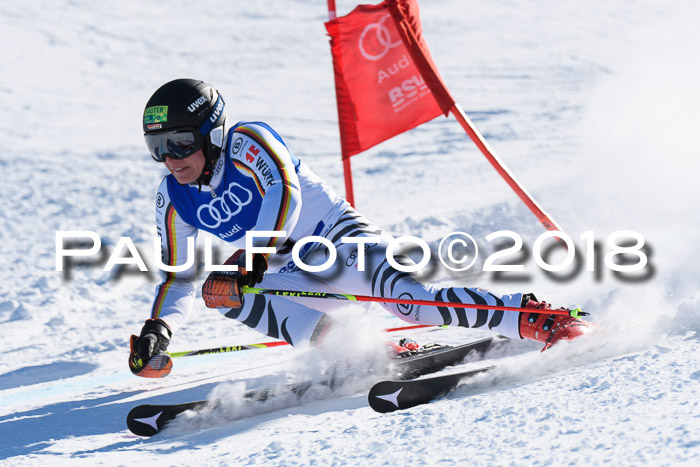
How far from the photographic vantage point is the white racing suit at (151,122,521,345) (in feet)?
10.9

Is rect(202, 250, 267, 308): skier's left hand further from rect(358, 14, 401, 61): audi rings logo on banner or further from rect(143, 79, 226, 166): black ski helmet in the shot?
rect(358, 14, 401, 61): audi rings logo on banner

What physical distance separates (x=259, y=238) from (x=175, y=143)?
0.54 m

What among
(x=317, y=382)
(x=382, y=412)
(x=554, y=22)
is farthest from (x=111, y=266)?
(x=554, y=22)

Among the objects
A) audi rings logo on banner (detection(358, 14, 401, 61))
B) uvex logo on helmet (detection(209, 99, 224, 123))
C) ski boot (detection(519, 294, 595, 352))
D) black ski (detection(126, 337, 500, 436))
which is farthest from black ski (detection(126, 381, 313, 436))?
audi rings logo on banner (detection(358, 14, 401, 61))

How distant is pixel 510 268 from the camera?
18.5 feet

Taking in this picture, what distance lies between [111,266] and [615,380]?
14.6ft

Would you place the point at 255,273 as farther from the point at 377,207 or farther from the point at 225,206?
the point at 377,207

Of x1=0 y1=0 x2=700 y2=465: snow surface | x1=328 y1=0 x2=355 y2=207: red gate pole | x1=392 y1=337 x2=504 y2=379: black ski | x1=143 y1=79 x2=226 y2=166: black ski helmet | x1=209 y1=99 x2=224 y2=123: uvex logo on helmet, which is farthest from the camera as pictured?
x1=328 y1=0 x2=355 y2=207: red gate pole

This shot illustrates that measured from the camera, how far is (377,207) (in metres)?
7.75

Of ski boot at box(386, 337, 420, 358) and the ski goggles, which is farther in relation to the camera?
ski boot at box(386, 337, 420, 358)

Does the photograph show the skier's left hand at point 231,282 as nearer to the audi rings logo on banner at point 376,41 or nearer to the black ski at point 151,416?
the black ski at point 151,416

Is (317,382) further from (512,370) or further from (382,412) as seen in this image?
(512,370)

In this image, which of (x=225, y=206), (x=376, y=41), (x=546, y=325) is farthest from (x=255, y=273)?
(x=376, y=41)

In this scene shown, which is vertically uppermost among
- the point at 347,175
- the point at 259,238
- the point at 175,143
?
the point at 175,143
